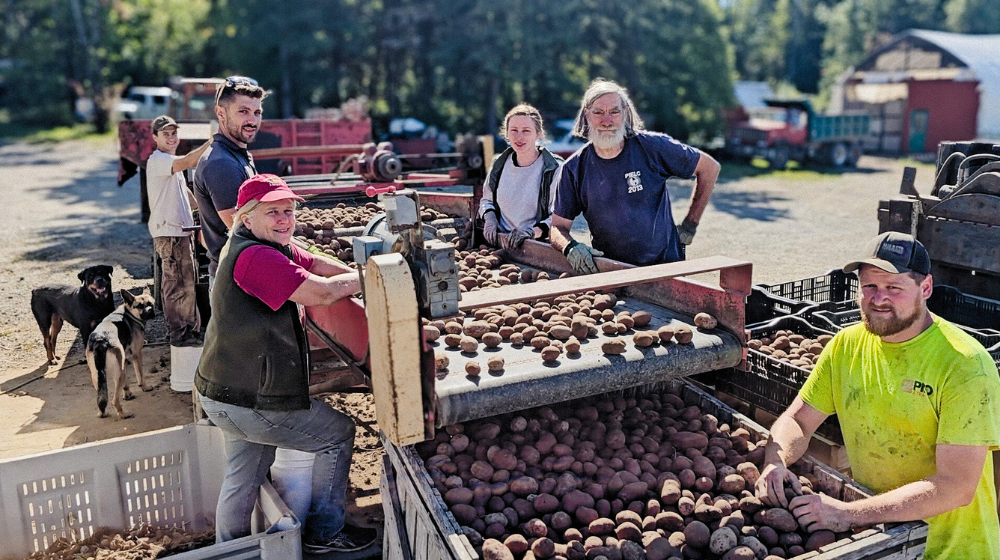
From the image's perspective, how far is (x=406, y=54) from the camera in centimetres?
2736

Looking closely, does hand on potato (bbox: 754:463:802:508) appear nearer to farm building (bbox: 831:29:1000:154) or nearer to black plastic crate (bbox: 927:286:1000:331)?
black plastic crate (bbox: 927:286:1000:331)

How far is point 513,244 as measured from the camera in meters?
4.88

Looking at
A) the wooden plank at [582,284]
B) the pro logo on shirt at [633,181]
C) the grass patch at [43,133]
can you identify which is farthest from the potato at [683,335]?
the grass patch at [43,133]

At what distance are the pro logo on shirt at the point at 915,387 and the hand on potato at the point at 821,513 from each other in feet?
1.47

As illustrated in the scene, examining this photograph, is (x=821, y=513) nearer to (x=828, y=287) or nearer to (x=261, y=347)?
(x=261, y=347)

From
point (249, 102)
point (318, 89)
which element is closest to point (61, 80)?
point (318, 89)

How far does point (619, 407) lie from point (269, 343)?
5.14 feet

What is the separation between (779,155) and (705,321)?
19.0m

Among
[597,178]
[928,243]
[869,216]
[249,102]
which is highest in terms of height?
[249,102]

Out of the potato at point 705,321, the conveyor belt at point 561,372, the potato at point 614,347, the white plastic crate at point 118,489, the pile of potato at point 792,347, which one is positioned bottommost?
the white plastic crate at point 118,489

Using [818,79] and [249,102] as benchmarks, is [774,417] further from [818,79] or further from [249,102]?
[818,79]

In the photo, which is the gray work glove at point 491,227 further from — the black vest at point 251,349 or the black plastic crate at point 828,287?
the black vest at point 251,349

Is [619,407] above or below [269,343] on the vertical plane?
below

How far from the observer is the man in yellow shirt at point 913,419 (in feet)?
8.48
